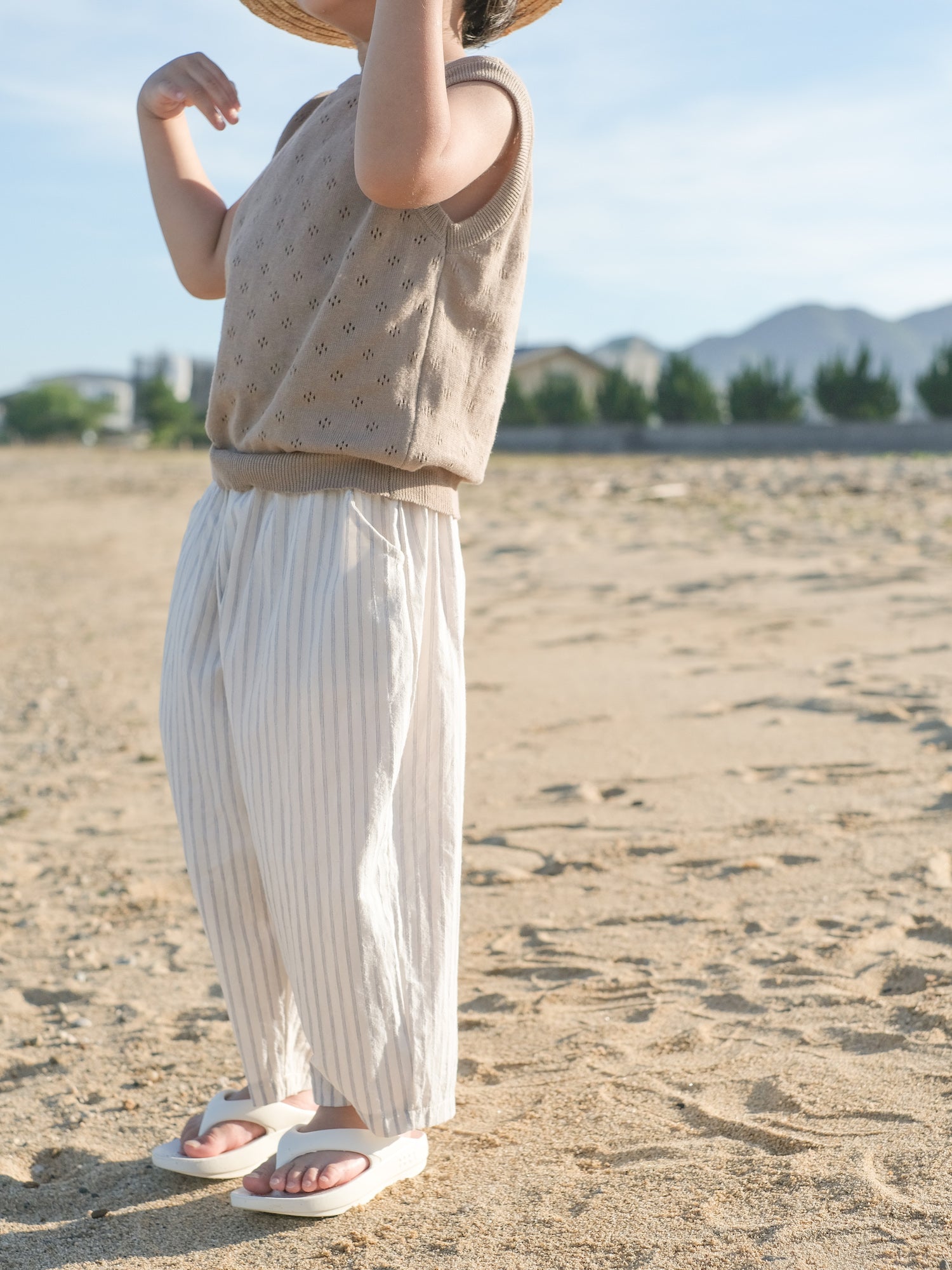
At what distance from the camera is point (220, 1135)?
5.40 feet

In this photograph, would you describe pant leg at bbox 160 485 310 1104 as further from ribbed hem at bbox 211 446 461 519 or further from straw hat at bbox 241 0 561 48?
straw hat at bbox 241 0 561 48

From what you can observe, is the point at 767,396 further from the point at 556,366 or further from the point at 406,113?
the point at 406,113

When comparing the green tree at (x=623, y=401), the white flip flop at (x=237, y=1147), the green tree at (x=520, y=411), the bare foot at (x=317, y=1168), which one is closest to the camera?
the bare foot at (x=317, y=1168)

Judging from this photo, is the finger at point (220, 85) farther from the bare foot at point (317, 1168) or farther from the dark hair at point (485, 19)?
the bare foot at point (317, 1168)

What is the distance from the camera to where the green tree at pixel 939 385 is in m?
28.8

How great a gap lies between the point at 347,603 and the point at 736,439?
31201 millimetres

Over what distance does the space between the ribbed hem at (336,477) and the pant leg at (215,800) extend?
8cm

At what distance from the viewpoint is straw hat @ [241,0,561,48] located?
5.76 feet

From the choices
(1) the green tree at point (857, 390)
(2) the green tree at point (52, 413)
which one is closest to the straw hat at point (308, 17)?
(1) the green tree at point (857, 390)

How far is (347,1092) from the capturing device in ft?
4.87

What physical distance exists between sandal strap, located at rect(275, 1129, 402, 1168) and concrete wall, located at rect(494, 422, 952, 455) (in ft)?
82.4

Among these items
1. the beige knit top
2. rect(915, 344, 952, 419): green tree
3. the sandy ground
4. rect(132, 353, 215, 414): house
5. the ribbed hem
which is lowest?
the sandy ground

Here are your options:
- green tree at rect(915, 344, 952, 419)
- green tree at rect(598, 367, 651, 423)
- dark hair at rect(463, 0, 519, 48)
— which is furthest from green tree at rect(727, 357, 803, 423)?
dark hair at rect(463, 0, 519, 48)

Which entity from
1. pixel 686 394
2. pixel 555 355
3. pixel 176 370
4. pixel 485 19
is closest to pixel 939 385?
pixel 686 394
